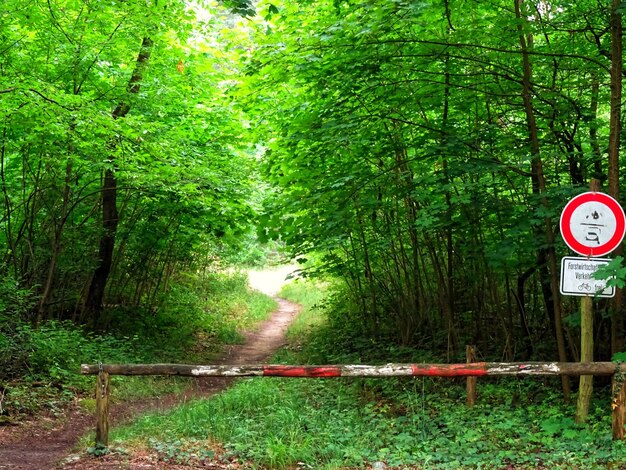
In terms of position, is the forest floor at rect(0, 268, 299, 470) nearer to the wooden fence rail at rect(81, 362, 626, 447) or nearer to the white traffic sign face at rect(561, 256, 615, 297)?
the wooden fence rail at rect(81, 362, 626, 447)

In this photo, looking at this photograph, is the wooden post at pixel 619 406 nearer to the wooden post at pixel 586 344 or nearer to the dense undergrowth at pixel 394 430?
the dense undergrowth at pixel 394 430

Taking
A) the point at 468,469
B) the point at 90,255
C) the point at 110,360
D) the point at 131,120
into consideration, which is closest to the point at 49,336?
the point at 110,360

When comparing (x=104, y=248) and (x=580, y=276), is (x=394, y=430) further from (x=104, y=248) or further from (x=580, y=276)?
(x=104, y=248)

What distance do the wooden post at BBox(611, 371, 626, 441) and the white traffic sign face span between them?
81 centimetres

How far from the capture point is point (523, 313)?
851 centimetres

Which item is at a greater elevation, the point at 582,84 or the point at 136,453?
the point at 582,84

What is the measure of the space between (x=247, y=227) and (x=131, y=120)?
4742 mm

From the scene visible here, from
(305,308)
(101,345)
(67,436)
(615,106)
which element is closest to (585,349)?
(615,106)

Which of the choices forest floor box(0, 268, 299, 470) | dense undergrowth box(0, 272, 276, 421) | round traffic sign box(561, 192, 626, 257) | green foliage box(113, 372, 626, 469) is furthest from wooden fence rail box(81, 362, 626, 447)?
dense undergrowth box(0, 272, 276, 421)

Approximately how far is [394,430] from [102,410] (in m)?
3.05

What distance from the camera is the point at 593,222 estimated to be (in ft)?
17.2

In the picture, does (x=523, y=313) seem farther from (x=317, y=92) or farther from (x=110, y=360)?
(x=110, y=360)

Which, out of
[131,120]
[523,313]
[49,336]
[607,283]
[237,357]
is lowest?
[237,357]

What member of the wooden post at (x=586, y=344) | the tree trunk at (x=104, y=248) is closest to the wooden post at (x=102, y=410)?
the wooden post at (x=586, y=344)
